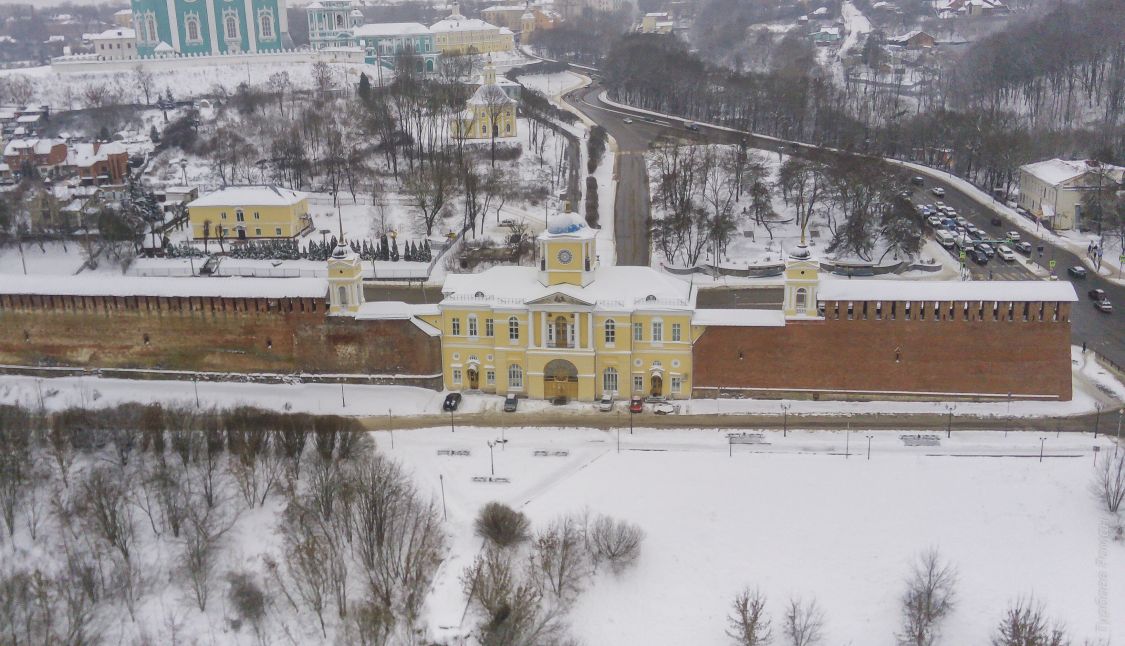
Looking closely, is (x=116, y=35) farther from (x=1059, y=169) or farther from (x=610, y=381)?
(x=1059, y=169)

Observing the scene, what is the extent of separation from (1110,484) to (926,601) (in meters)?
8.50

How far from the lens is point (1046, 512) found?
32750mm

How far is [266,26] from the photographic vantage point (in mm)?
93938

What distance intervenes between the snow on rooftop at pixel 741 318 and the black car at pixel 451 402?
894 centimetres

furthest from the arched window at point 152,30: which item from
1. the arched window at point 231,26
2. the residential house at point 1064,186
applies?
the residential house at point 1064,186

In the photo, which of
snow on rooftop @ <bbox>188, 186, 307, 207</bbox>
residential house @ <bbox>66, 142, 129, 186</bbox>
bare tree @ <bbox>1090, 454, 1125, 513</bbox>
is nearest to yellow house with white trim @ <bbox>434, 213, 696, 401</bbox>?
bare tree @ <bbox>1090, 454, 1125, 513</bbox>

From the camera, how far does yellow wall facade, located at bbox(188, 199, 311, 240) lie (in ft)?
197

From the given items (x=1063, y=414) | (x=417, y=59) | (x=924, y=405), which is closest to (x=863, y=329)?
(x=924, y=405)

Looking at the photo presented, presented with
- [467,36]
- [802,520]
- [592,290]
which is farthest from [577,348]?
[467,36]

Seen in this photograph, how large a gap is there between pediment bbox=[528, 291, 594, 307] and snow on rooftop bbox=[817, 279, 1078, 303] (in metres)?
8.49

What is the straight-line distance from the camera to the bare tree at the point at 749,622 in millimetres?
28138

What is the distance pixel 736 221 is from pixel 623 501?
30.0 m

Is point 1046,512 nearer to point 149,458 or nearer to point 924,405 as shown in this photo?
point 924,405

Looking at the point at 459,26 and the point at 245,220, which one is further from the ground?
the point at 459,26
